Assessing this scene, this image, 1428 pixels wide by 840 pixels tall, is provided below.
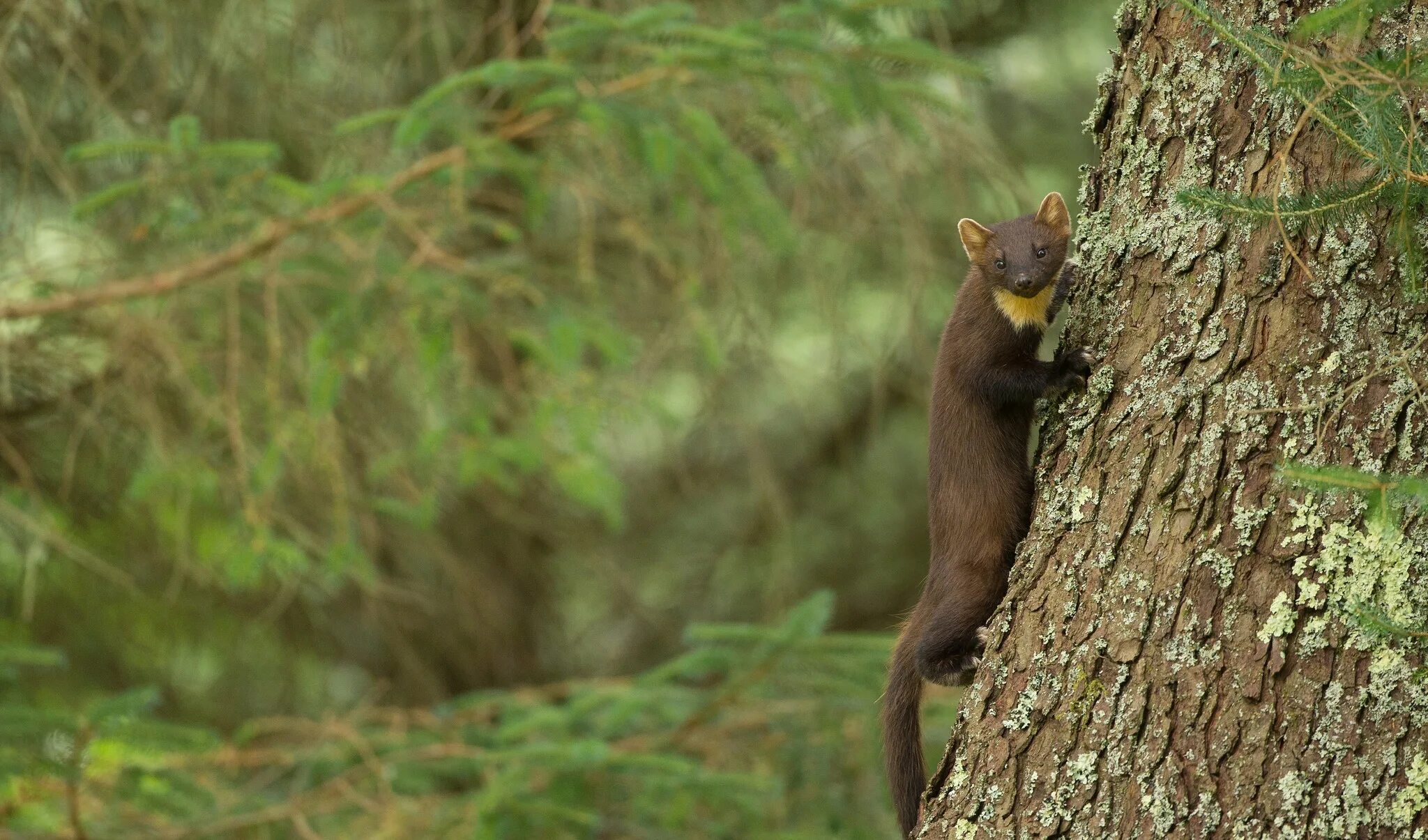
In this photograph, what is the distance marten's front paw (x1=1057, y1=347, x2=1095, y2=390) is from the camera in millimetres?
2682

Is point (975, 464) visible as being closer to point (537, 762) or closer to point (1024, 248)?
point (1024, 248)

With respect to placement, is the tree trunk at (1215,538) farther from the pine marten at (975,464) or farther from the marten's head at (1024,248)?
the marten's head at (1024,248)

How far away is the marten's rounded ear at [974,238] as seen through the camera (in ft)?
11.9

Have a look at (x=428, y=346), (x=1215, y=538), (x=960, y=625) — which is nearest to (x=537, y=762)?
(x=428, y=346)

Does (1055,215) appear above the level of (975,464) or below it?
above

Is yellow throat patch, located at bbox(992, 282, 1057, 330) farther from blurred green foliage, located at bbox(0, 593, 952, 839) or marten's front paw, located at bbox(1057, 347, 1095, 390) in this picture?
blurred green foliage, located at bbox(0, 593, 952, 839)

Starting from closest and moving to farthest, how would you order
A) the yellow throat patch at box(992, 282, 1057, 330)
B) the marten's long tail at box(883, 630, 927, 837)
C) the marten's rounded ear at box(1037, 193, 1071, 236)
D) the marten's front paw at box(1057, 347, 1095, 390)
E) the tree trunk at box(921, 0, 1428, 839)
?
the tree trunk at box(921, 0, 1428, 839) → the marten's front paw at box(1057, 347, 1095, 390) → the marten's long tail at box(883, 630, 927, 837) → the yellow throat patch at box(992, 282, 1057, 330) → the marten's rounded ear at box(1037, 193, 1071, 236)

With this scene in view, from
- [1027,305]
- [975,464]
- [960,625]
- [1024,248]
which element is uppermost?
[1024,248]

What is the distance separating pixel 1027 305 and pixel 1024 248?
0.51 ft

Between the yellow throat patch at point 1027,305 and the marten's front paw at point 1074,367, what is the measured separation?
0.63m

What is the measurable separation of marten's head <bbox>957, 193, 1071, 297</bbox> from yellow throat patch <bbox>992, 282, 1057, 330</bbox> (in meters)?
0.02

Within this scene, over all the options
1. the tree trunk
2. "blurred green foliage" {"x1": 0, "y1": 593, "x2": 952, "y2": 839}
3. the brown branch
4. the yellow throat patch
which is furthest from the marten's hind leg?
the brown branch

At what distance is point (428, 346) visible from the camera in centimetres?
507

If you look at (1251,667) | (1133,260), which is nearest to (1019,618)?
(1251,667)
